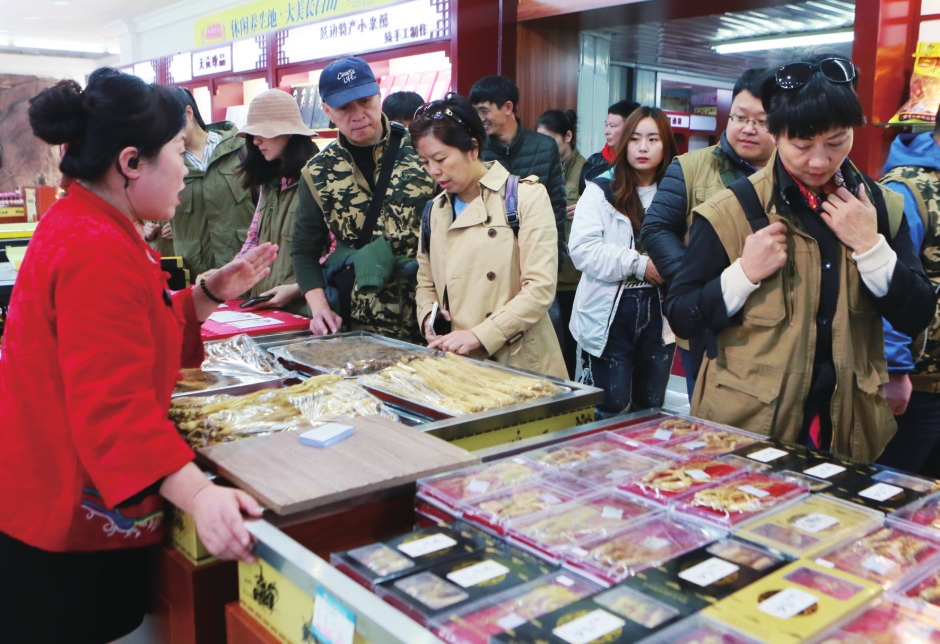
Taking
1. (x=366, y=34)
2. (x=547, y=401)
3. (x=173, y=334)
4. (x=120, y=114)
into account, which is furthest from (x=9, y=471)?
(x=366, y=34)

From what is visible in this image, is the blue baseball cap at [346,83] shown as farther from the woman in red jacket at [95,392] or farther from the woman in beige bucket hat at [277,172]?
the woman in red jacket at [95,392]

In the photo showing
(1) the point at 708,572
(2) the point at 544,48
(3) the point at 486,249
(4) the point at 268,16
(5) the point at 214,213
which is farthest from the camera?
(4) the point at 268,16

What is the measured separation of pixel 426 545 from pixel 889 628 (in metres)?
0.59

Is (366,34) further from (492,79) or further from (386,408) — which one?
(386,408)

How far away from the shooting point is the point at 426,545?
1108 mm

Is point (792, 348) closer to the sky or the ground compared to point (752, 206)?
closer to the ground

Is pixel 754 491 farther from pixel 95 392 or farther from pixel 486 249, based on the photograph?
pixel 486 249

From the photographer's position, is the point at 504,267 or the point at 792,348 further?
the point at 504,267

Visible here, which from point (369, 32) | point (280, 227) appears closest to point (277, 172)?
point (280, 227)

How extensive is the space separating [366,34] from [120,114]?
480cm

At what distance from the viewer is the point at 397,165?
2.70m

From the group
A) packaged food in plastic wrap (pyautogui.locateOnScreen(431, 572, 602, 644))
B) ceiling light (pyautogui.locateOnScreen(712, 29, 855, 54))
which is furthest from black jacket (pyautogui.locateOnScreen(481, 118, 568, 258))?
ceiling light (pyautogui.locateOnScreen(712, 29, 855, 54))

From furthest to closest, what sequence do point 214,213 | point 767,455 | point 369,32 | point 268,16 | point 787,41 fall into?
point 787,41 → point 268,16 → point 369,32 → point 214,213 → point 767,455

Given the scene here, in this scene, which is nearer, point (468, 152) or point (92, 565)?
point (92, 565)
